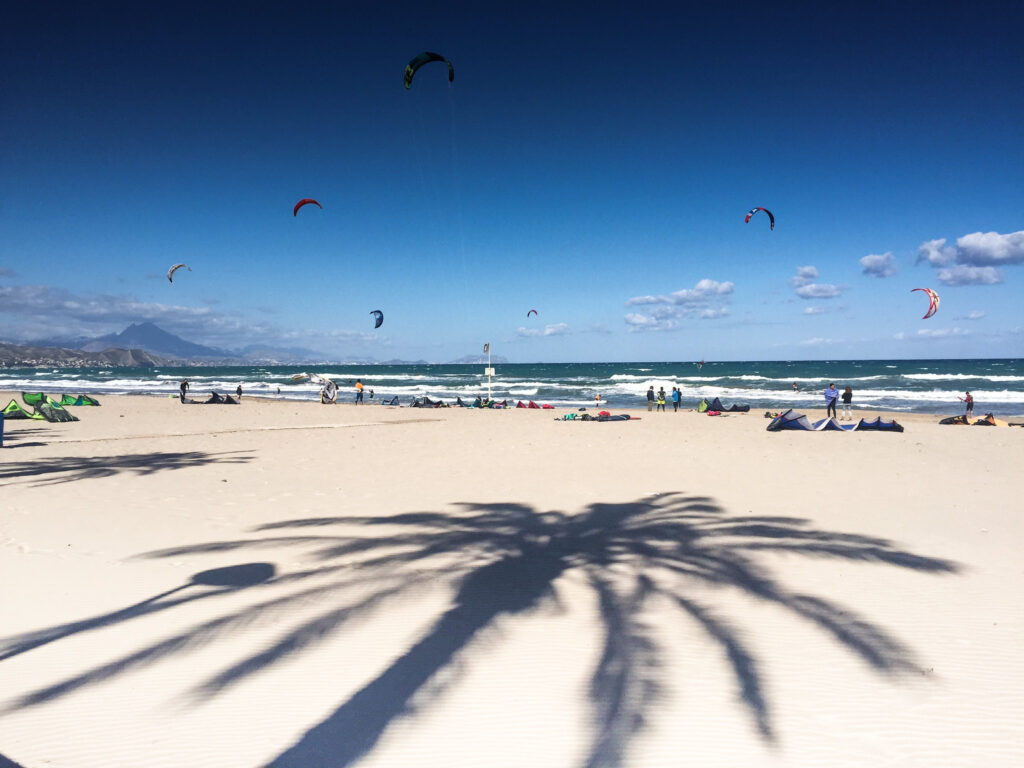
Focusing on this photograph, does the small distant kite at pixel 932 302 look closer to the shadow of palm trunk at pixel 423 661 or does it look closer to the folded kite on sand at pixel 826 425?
A: the folded kite on sand at pixel 826 425

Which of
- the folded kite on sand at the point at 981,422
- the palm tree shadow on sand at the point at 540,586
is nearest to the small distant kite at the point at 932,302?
the folded kite on sand at the point at 981,422

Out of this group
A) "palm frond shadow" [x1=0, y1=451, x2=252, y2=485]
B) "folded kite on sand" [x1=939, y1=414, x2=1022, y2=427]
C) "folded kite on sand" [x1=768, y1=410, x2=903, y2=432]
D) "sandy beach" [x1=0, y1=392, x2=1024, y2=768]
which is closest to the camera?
"sandy beach" [x1=0, y1=392, x2=1024, y2=768]

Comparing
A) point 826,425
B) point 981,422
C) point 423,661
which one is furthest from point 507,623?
point 981,422

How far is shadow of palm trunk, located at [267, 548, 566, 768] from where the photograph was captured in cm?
282

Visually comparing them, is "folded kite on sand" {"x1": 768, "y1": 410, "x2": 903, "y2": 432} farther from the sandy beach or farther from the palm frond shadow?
the palm frond shadow

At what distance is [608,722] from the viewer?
304cm

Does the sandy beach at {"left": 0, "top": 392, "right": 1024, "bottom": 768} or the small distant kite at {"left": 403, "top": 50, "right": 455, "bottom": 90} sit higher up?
the small distant kite at {"left": 403, "top": 50, "right": 455, "bottom": 90}

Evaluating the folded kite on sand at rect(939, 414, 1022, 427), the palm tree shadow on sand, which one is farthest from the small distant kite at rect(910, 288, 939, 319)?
the palm tree shadow on sand

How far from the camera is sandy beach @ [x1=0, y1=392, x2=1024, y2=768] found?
2.94 meters

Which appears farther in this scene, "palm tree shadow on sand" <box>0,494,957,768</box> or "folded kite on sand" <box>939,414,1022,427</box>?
"folded kite on sand" <box>939,414,1022,427</box>

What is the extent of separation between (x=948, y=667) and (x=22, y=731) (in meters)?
5.30

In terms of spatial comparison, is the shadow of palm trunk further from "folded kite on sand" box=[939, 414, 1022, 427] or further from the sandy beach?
"folded kite on sand" box=[939, 414, 1022, 427]

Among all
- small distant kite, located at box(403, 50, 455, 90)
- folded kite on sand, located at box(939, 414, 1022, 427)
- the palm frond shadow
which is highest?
small distant kite, located at box(403, 50, 455, 90)

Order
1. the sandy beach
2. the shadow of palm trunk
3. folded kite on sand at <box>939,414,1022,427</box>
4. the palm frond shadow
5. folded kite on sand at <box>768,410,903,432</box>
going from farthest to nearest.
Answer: folded kite on sand at <box>939,414,1022,427</box>
folded kite on sand at <box>768,410,903,432</box>
the palm frond shadow
the sandy beach
the shadow of palm trunk
